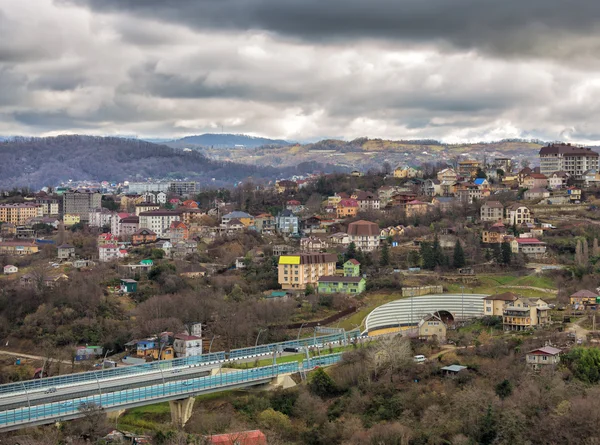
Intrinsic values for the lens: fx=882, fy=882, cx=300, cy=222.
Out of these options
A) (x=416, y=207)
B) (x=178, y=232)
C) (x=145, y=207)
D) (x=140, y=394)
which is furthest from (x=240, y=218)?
(x=140, y=394)

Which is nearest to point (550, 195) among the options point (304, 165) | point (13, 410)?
point (13, 410)

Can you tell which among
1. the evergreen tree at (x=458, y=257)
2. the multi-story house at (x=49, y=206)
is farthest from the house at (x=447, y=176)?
the multi-story house at (x=49, y=206)

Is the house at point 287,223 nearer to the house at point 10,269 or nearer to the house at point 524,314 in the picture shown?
the house at point 10,269

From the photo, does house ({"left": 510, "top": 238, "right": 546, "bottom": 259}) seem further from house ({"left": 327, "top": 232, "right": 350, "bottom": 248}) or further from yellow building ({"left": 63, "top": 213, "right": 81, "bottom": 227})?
yellow building ({"left": 63, "top": 213, "right": 81, "bottom": 227})

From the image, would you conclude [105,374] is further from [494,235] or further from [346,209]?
[346,209]

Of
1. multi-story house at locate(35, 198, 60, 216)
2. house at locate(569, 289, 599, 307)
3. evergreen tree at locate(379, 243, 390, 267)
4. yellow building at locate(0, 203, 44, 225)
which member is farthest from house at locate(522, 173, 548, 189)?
multi-story house at locate(35, 198, 60, 216)
